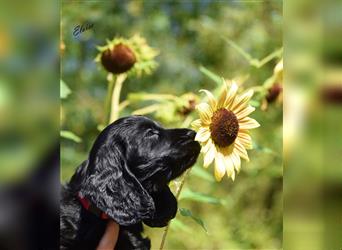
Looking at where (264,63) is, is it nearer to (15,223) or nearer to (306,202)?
(306,202)

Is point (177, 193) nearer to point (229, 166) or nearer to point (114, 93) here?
point (229, 166)

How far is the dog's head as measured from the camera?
7.68ft

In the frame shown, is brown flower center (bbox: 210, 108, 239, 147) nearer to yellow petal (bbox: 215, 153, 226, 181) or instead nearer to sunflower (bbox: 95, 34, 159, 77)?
yellow petal (bbox: 215, 153, 226, 181)

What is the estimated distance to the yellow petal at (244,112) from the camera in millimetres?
2604

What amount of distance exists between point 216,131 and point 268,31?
590 mm

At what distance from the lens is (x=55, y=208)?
2.24 m

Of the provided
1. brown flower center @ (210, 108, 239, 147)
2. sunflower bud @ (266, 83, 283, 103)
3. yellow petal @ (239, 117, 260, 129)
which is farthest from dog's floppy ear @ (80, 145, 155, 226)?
sunflower bud @ (266, 83, 283, 103)

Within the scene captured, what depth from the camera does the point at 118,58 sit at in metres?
2.61

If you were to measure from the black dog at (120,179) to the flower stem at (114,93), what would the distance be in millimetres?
177

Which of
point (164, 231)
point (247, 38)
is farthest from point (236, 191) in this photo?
point (247, 38)

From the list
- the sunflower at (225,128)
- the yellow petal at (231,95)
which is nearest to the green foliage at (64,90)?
the sunflower at (225,128)

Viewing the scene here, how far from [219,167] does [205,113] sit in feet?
0.77

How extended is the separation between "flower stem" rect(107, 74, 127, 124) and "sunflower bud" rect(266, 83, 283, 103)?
2.13 ft

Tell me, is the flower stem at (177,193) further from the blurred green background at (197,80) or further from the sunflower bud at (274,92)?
the sunflower bud at (274,92)
